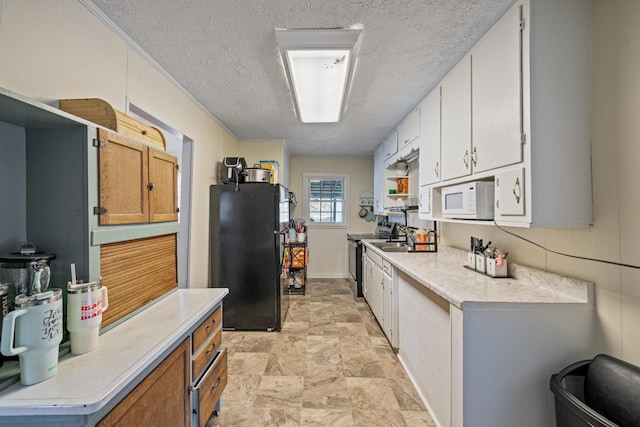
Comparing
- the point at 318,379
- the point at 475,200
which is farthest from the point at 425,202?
the point at 318,379

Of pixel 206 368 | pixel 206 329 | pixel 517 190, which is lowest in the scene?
pixel 206 368

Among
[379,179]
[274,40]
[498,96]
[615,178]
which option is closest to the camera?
[615,178]

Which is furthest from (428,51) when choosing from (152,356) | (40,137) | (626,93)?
(152,356)

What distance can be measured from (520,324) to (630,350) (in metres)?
0.40

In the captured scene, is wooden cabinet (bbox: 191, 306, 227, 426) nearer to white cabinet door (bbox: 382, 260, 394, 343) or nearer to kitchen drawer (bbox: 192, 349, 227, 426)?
kitchen drawer (bbox: 192, 349, 227, 426)

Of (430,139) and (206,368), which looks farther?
(430,139)

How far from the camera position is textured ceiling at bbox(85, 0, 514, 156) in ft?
4.78

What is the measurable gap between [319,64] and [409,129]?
147 centimetres

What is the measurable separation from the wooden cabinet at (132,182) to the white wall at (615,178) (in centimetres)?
226

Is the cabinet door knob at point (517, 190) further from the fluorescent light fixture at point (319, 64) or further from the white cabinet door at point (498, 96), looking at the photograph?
the fluorescent light fixture at point (319, 64)

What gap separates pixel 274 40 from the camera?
5.70ft

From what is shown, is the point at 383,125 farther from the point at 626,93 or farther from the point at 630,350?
the point at 630,350

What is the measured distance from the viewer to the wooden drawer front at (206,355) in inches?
55.0

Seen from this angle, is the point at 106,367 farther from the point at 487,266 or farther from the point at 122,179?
the point at 487,266
